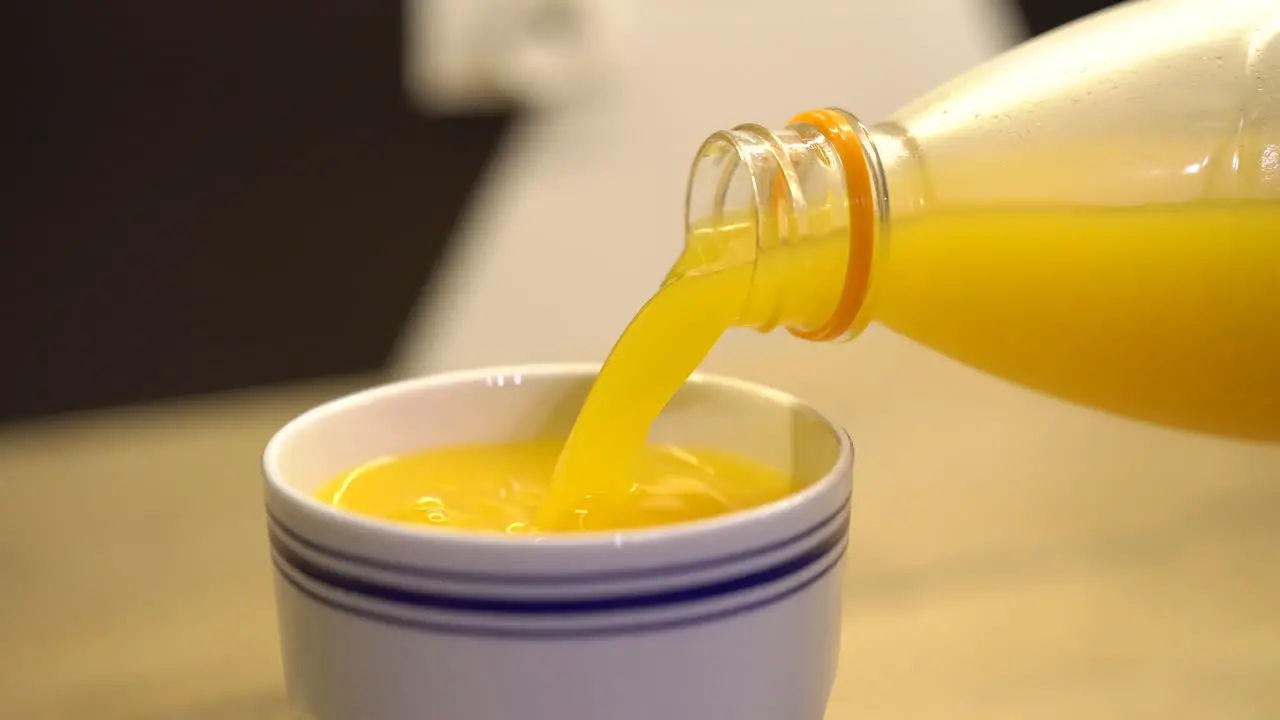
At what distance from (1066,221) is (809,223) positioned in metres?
0.10

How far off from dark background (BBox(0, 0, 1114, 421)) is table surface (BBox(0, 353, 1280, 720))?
10 centimetres

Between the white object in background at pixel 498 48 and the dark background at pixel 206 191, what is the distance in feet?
0.06

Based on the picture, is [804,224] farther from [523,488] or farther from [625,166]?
[625,166]

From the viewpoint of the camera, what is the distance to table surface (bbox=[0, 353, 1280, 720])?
0.52m

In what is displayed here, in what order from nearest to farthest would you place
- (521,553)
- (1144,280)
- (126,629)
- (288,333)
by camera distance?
(521,553), (1144,280), (126,629), (288,333)

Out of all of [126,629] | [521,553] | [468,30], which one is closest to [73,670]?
[126,629]

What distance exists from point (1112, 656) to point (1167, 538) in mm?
138

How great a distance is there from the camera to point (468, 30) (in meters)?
0.90

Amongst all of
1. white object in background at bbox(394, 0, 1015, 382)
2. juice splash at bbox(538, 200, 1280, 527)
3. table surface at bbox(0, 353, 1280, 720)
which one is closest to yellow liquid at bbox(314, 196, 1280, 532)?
juice splash at bbox(538, 200, 1280, 527)

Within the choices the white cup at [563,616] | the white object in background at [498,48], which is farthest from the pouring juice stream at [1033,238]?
the white object in background at [498,48]

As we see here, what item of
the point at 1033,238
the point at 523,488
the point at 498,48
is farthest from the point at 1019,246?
the point at 498,48

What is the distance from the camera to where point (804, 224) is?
426mm

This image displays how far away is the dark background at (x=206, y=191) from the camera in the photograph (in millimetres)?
846

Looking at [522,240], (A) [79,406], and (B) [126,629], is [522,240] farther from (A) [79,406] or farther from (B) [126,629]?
(B) [126,629]
